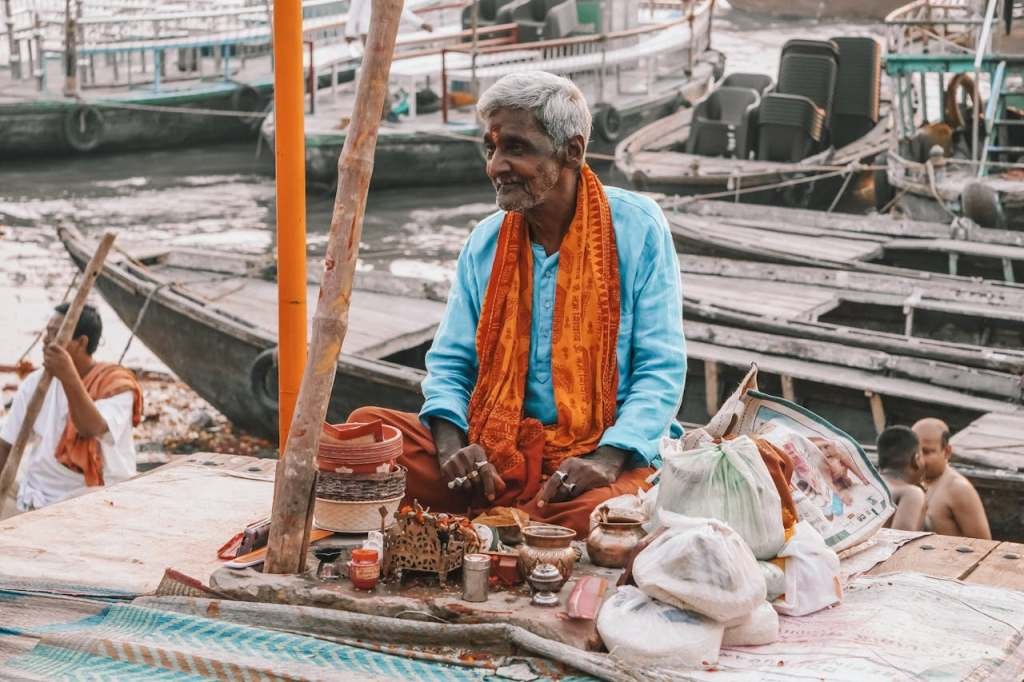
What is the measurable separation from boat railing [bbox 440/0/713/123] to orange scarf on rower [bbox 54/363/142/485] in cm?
1274

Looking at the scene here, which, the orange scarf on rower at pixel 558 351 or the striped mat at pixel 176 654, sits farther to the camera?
the orange scarf on rower at pixel 558 351

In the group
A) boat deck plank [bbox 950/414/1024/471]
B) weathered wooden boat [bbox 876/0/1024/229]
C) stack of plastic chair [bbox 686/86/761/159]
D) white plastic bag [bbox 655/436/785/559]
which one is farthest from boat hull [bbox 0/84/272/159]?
white plastic bag [bbox 655/436/785/559]

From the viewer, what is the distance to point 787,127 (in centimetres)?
1440

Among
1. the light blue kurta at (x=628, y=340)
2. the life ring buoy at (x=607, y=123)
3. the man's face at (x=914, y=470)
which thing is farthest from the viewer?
the life ring buoy at (x=607, y=123)

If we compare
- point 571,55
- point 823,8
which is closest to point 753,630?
point 571,55

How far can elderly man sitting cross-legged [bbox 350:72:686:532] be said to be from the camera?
125 inches

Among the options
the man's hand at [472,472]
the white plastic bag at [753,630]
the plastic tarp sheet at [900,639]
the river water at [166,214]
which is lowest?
the river water at [166,214]

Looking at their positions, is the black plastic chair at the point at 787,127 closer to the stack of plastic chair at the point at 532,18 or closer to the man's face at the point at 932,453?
the stack of plastic chair at the point at 532,18

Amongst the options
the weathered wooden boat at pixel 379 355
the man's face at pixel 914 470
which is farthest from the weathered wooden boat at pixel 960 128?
the man's face at pixel 914 470

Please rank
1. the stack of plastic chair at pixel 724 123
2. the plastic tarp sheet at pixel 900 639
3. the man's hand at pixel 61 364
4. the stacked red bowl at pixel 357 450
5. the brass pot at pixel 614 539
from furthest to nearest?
1. the stack of plastic chair at pixel 724 123
2. the man's hand at pixel 61 364
3. the stacked red bowl at pixel 357 450
4. the brass pot at pixel 614 539
5. the plastic tarp sheet at pixel 900 639

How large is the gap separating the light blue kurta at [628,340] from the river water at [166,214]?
25.1ft

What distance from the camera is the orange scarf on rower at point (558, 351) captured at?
Result: 3277mm

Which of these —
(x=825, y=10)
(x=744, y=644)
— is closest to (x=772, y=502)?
(x=744, y=644)

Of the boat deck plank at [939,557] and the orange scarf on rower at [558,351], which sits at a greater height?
the orange scarf on rower at [558,351]
